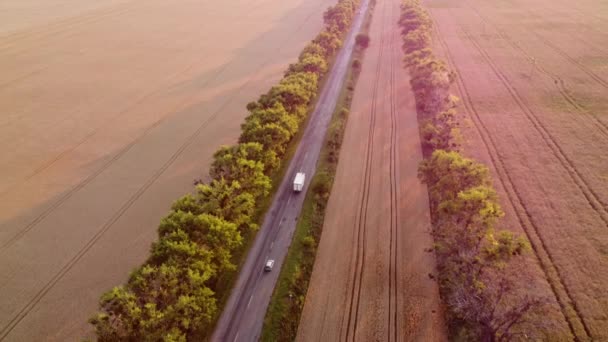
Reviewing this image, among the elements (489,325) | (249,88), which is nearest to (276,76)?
(249,88)

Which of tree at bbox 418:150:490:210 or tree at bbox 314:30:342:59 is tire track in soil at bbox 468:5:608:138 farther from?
tree at bbox 314:30:342:59

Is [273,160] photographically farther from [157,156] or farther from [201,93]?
[201,93]

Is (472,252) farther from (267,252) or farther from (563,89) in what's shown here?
(563,89)

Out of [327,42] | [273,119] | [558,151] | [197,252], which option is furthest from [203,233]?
[327,42]

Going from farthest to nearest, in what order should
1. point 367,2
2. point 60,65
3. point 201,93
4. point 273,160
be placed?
point 367,2 → point 60,65 → point 201,93 → point 273,160


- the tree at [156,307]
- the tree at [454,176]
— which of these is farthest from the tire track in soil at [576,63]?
the tree at [156,307]

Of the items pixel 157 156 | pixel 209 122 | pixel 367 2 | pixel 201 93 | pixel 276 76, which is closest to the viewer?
pixel 157 156

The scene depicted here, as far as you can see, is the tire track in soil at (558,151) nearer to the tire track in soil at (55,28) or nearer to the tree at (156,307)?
the tree at (156,307)
